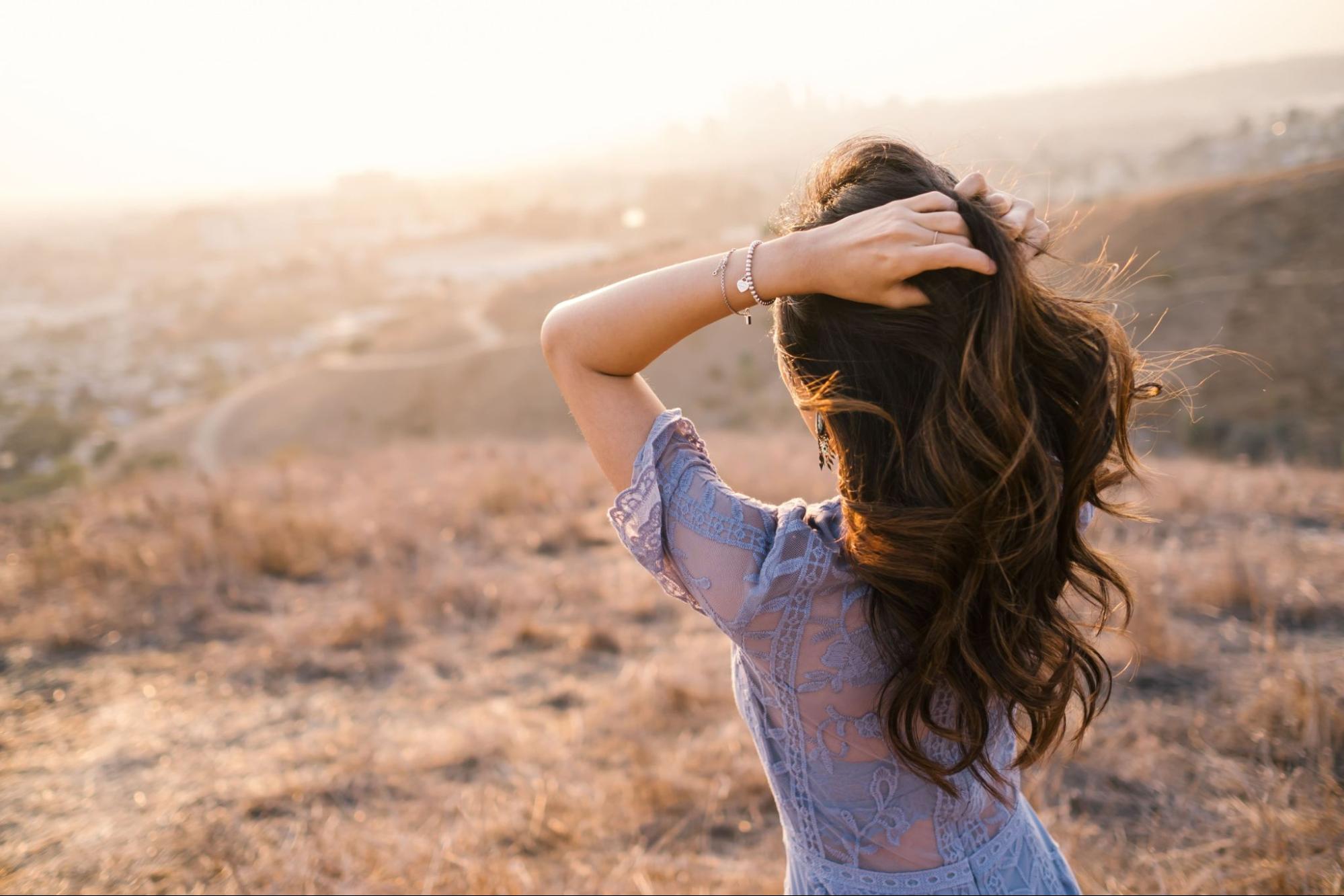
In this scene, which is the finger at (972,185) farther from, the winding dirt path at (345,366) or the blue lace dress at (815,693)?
the winding dirt path at (345,366)

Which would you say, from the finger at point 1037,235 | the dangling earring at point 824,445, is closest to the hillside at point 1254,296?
the finger at point 1037,235

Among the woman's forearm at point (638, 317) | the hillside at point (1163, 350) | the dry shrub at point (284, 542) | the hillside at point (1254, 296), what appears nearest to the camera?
the woman's forearm at point (638, 317)

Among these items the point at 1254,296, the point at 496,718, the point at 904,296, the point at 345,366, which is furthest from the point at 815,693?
the point at 345,366

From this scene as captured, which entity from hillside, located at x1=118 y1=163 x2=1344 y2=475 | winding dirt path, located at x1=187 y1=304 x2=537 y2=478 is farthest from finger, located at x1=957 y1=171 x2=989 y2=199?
winding dirt path, located at x1=187 y1=304 x2=537 y2=478

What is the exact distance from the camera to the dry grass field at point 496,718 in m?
2.33

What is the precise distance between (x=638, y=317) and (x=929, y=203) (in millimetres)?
420

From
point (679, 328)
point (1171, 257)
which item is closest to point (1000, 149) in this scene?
point (679, 328)

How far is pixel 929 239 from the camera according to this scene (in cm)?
93

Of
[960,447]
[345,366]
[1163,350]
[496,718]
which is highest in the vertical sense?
[960,447]

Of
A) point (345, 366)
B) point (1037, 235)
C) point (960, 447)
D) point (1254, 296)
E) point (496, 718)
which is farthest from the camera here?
point (345, 366)

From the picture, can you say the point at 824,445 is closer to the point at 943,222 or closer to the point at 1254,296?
the point at 943,222

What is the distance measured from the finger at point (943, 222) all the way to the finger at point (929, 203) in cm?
1

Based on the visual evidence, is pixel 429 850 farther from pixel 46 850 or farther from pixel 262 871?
pixel 46 850

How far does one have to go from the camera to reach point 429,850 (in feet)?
7.98
